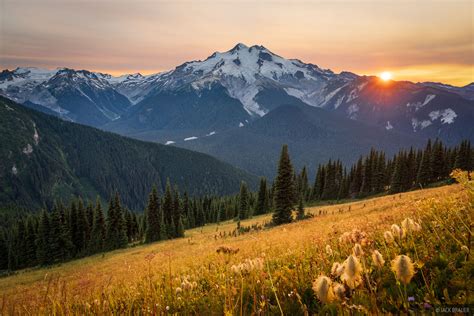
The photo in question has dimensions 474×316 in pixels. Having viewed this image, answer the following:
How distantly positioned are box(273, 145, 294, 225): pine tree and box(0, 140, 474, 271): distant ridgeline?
15cm

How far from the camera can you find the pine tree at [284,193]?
1671 inches

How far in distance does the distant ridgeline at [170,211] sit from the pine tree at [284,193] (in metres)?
0.15

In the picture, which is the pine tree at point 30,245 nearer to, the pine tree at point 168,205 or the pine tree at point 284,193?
the pine tree at point 168,205

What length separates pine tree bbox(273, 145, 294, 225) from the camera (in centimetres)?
4244

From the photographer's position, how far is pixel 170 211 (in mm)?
77750

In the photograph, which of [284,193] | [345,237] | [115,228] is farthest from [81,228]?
[345,237]

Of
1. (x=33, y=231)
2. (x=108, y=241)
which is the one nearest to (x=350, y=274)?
(x=108, y=241)

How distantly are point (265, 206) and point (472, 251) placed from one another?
76205 millimetres

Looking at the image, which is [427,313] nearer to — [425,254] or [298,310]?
[298,310]

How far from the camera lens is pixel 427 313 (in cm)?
253

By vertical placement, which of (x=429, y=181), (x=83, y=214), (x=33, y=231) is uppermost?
(x=429, y=181)

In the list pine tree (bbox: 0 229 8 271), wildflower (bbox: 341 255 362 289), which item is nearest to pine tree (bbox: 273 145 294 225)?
wildflower (bbox: 341 255 362 289)

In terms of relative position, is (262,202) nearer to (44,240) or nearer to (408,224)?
(44,240)

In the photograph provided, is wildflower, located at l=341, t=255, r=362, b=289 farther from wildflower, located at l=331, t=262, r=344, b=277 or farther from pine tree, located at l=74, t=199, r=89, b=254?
pine tree, located at l=74, t=199, r=89, b=254
